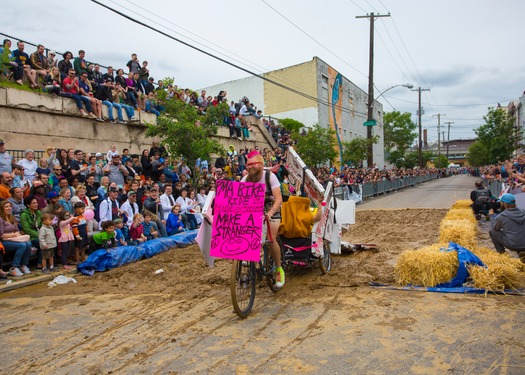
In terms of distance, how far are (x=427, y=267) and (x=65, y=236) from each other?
7.21 meters

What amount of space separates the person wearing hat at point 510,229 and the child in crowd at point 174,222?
27.1ft

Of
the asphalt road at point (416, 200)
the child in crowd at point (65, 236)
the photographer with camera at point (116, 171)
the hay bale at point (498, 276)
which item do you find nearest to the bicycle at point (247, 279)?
the hay bale at point (498, 276)

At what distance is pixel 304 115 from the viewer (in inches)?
1606

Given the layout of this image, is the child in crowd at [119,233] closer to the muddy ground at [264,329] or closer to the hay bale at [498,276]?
the muddy ground at [264,329]

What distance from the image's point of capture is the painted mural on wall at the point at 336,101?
4328 cm

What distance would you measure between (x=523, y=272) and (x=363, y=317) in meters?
2.98

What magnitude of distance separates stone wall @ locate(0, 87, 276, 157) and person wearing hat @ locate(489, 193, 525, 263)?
1305 centimetres

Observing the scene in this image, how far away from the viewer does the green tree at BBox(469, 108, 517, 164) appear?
4175 cm

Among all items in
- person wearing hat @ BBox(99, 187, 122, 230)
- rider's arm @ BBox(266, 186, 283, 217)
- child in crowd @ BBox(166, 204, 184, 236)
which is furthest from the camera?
child in crowd @ BBox(166, 204, 184, 236)

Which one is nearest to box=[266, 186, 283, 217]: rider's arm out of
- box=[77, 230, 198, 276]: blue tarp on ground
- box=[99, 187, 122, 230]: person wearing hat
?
box=[77, 230, 198, 276]: blue tarp on ground

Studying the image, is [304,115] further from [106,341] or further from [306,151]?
[106,341]

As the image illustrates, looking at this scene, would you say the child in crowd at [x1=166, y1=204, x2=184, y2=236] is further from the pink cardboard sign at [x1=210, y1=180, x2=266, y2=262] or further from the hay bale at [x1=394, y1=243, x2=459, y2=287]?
the hay bale at [x1=394, y1=243, x2=459, y2=287]

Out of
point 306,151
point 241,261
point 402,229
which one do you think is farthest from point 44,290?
point 306,151

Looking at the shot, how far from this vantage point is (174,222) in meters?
11.9
